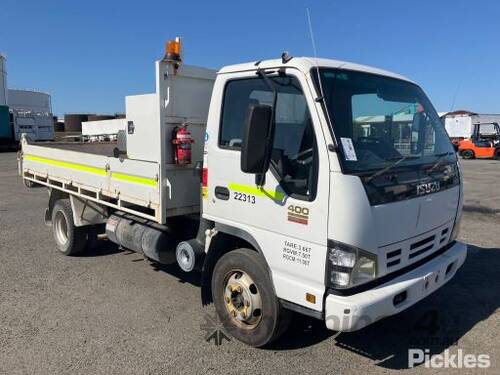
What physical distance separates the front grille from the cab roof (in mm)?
1441

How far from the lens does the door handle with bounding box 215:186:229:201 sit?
12.3 feet

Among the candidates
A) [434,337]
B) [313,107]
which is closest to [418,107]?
[313,107]

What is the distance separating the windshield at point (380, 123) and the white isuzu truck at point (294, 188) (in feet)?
0.04

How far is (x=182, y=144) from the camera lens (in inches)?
163

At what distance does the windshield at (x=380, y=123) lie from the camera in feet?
10.3

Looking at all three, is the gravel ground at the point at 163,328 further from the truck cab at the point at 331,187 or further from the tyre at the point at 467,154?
the tyre at the point at 467,154

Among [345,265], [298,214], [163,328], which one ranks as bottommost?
[163,328]

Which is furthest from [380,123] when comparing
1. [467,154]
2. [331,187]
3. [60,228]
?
[467,154]

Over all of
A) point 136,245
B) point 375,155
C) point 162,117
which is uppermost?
point 162,117

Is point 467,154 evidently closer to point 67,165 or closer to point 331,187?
point 67,165

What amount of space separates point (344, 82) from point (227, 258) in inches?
→ 70.2

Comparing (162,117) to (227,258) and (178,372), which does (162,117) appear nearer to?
(227,258)

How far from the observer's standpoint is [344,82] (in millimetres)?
3359

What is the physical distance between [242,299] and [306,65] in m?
2.02
